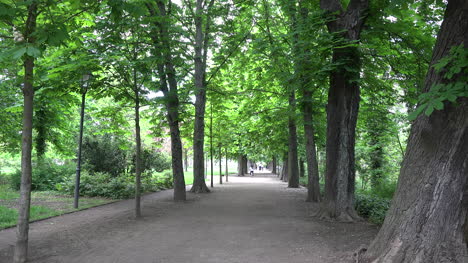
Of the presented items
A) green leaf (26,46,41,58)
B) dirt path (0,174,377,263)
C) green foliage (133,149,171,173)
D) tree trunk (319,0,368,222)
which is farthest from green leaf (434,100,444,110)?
green foliage (133,149,171,173)

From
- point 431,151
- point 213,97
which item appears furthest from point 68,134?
point 431,151

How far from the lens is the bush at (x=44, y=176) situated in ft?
59.1

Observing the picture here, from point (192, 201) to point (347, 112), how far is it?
27.8 ft

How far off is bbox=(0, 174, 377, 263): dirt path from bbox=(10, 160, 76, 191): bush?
905 cm

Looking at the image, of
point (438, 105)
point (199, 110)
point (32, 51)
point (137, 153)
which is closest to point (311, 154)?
point (199, 110)

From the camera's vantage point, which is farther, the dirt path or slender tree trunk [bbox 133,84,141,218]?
slender tree trunk [bbox 133,84,141,218]

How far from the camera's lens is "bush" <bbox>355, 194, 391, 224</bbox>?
32.4 feet

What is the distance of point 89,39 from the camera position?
30.5ft

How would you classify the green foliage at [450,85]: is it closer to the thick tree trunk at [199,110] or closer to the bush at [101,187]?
the thick tree trunk at [199,110]

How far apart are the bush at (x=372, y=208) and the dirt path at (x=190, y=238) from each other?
974 mm

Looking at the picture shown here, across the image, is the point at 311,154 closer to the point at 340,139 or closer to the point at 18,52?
the point at 340,139

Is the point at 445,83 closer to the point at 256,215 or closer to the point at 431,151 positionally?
the point at 431,151

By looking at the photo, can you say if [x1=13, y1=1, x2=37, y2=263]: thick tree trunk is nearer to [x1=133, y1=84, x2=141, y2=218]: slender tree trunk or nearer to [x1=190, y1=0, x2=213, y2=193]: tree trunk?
[x1=133, y1=84, x2=141, y2=218]: slender tree trunk

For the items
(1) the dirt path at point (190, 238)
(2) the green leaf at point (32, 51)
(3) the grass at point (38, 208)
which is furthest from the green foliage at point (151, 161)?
(2) the green leaf at point (32, 51)
